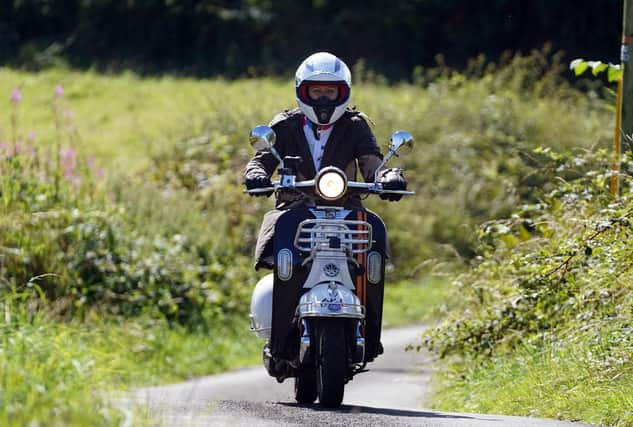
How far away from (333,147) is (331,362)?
1.76 metres

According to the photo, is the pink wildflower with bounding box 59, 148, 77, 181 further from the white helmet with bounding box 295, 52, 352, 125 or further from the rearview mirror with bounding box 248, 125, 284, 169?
the rearview mirror with bounding box 248, 125, 284, 169

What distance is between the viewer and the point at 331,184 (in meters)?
8.05

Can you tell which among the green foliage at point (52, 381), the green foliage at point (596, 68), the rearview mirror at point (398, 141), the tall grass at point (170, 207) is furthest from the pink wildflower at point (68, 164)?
the rearview mirror at point (398, 141)

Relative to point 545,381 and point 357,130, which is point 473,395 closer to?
point 545,381

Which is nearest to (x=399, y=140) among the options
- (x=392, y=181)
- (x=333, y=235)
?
(x=392, y=181)

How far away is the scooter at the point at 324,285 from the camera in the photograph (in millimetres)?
7945

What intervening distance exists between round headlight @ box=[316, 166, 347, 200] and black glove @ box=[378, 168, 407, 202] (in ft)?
1.33

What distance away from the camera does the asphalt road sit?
6.91m

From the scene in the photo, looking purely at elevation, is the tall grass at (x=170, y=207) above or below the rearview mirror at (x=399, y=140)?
below

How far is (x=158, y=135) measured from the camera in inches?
968

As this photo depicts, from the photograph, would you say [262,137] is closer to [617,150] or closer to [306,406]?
[306,406]

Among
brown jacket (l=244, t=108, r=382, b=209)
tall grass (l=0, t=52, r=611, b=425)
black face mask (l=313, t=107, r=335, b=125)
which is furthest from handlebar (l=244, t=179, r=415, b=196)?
tall grass (l=0, t=52, r=611, b=425)

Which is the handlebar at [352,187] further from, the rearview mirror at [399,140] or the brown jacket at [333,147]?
the brown jacket at [333,147]

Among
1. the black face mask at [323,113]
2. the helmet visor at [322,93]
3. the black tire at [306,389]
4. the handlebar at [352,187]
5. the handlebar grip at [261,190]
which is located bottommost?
the black tire at [306,389]
